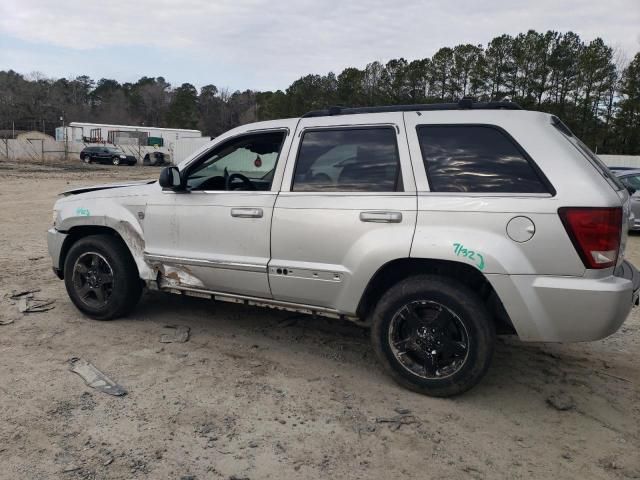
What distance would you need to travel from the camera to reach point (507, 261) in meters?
3.19

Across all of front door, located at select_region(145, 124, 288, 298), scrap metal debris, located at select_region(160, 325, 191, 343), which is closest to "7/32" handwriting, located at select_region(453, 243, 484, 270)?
front door, located at select_region(145, 124, 288, 298)

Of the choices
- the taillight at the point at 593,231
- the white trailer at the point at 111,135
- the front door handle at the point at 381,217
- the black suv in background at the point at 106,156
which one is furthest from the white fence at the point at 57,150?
the taillight at the point at 593,231

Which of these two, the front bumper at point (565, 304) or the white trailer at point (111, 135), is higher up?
the white trailer at point (111, 135)

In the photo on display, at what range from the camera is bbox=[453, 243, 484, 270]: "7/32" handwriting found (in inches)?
128

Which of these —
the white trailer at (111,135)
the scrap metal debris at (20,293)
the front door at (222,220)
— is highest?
the white trailer at (111,135)

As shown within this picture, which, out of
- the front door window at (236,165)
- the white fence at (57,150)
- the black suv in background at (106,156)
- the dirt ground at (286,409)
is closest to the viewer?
the dirt ground at (286,409)

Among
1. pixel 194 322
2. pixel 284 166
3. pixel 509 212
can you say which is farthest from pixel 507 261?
pixel 194 322

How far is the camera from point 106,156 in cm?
4172

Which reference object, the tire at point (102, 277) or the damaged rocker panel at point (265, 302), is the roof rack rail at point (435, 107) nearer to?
the damaged rocker panel at point (265, 302)

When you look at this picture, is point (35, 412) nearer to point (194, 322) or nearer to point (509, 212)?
point (194, 322)

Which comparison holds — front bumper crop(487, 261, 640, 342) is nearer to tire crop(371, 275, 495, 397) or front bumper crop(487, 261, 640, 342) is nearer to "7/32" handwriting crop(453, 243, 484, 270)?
"7/32" handwriting crop(453, 243, 484, 270)

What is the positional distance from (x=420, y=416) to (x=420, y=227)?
1.22 meters

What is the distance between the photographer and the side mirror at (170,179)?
4.24 metres

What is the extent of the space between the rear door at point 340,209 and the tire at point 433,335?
25 cm
